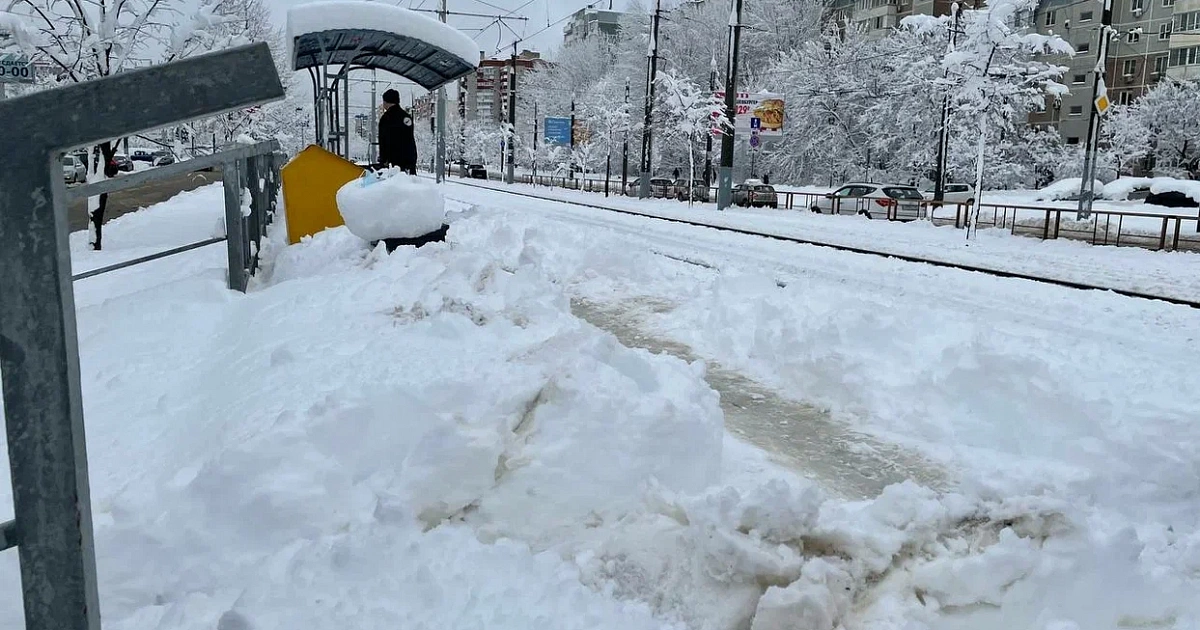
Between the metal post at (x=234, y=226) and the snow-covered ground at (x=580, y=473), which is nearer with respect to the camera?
the snow-covered ground at (x=580, y=473)

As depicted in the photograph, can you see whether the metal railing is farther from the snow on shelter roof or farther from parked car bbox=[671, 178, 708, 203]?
parked car bbox=[671, 178, 708, 203]

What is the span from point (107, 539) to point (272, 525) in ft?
1.65

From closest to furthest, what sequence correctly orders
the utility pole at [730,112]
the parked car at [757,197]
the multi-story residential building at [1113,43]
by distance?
the utility pole at [730,112]
the parked car at [757,197]
the multi-story residential building at [1113,43]

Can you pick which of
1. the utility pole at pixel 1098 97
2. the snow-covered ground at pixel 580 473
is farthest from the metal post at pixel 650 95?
the snow-covered ground at pixel 580 473

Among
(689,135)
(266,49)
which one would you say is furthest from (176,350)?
(689,135)

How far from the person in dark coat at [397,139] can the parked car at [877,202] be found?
19.4 meters

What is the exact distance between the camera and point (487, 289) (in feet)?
24.2

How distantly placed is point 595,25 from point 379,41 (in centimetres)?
7810

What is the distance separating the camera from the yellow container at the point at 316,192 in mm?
10641

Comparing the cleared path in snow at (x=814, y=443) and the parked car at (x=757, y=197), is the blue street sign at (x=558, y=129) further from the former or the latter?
the cleared path in snow at (x=814, y=443)

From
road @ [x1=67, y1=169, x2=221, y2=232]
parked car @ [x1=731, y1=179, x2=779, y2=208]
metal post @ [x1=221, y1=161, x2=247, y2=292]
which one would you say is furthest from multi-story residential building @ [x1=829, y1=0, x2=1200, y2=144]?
metal post @ [x1=221, y1=161, x2=247, y2=292]

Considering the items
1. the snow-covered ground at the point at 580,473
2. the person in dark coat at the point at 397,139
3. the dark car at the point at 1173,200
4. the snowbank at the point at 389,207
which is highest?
the person in dark coat at the point at 397,139

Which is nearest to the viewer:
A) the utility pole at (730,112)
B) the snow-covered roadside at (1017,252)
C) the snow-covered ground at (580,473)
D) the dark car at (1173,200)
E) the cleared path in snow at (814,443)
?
the snow-covered ground at (580,473)

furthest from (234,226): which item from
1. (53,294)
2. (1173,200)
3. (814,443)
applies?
(1173,200)
